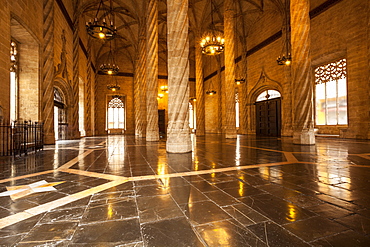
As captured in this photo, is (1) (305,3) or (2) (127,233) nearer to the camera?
(2) (127,233)

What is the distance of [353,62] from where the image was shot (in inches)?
450

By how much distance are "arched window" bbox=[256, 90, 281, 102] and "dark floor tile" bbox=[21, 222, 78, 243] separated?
18675 millimetres

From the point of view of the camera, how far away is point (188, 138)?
6953 mm

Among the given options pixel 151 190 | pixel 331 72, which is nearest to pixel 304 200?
pixel 151 190

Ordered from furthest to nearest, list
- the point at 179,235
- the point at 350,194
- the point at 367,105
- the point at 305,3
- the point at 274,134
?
1. the point at 274,134
2. the point at 367,105
3. the point at 305,3
4. the point at 350,194
5. the point at 179,235

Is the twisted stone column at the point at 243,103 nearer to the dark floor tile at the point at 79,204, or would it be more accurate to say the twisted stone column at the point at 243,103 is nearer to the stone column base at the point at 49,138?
the stone column base at the point at 49,138

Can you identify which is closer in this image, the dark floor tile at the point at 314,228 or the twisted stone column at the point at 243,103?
the dark floor tile at the point at 314,228

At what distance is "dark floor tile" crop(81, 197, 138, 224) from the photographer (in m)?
1.91

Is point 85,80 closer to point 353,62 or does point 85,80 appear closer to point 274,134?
point 274,134

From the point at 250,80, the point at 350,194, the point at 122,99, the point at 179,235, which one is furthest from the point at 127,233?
the point at 122,99

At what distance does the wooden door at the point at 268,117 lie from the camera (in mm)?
17109

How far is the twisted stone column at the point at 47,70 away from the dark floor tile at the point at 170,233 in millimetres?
10752

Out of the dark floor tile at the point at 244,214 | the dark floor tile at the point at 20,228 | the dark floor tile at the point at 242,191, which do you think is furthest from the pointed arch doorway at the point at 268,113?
the dark floor tile at the point at 20,228

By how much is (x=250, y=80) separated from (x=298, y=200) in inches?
771
